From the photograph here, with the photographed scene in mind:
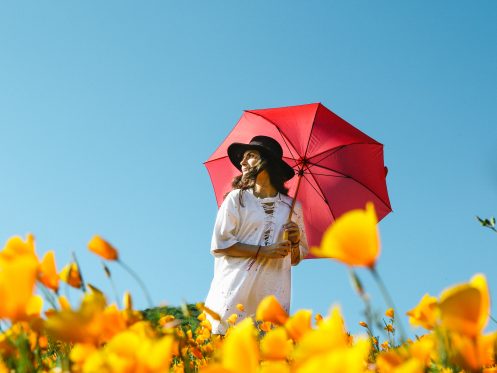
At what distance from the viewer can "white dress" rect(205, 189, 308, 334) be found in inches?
173

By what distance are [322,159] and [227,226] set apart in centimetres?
133

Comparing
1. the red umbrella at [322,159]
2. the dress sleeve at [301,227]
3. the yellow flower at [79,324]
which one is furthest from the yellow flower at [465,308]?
the red umbrella at [322,159]

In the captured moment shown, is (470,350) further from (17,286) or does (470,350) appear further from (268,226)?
(268,226)

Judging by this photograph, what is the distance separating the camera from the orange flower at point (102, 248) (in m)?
1.25

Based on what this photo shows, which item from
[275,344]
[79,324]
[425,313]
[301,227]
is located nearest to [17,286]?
[79,324]

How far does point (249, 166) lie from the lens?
488 cm

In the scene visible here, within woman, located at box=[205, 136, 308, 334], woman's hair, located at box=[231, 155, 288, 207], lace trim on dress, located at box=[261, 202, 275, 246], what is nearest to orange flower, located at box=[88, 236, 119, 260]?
woman, located at box=[205, 136, 308, 334]

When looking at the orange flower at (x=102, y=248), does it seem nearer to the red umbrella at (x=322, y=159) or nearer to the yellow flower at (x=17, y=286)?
the yellow flower at (x=17, y=286)

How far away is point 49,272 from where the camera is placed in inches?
48.9

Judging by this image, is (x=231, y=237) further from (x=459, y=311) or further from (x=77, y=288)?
(x=459, y=311)

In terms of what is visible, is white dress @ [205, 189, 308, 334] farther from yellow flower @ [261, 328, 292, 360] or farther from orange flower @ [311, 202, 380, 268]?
orange flower @ [311, 202, 380, 268]

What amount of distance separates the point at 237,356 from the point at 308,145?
4578 mm

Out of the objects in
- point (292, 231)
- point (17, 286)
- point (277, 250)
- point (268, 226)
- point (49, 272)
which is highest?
point (268, 226)

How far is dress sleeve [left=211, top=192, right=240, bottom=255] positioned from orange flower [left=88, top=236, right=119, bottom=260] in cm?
319
